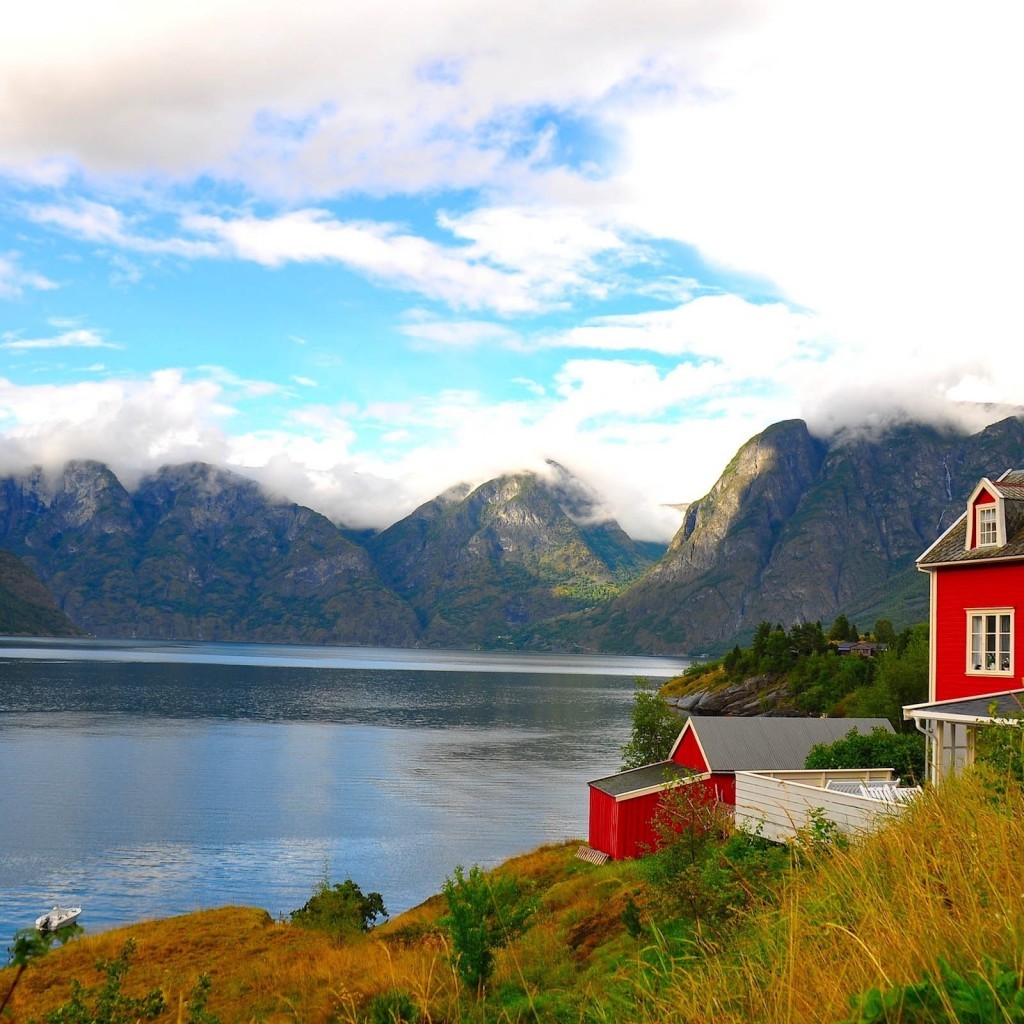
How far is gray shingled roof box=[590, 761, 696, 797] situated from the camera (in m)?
41.0

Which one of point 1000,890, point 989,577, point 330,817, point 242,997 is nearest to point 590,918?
point 242,997

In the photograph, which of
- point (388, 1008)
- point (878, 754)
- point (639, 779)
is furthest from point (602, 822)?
point (388, 1008)

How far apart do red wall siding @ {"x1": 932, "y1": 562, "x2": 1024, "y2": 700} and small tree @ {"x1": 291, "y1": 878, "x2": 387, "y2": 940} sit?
22144mm

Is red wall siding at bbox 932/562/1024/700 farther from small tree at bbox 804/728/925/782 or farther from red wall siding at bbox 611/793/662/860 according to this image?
red wall siding at bbox 611/793/662/860

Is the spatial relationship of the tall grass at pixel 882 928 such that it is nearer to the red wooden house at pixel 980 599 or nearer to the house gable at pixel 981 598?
the red wooden house at pixel 980 599

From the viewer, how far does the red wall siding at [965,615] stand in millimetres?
29125

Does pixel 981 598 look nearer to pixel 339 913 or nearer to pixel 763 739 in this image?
pixel 763 739

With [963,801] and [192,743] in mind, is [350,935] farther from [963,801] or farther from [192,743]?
[192,743]

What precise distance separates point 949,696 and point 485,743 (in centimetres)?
8634

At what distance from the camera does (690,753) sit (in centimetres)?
4253

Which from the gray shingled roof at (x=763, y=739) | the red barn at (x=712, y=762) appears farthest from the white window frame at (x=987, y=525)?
the red barn at (x=712, y=762)

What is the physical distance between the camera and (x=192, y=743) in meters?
105

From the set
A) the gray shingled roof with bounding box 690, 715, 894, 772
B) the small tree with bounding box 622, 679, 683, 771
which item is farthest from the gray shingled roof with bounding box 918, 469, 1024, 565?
the small tree with bounding box 622, 679, 683, 771

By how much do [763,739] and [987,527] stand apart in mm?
14353
